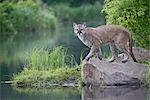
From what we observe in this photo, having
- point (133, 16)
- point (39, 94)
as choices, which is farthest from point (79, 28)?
point (133, 16)

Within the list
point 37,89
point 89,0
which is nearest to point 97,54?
point 37,89

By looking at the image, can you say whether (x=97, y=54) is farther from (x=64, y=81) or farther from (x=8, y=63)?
(x=8, y=63)

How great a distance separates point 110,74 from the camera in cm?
1795

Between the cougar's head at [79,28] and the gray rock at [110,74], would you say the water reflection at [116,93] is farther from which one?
the cougar's head at [79,28]

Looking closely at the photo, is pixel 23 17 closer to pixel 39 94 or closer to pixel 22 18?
pixel 22 18

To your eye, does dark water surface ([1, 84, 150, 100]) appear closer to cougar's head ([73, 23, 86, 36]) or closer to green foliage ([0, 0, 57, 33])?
cougar's head ([73, 23, 86, 36])

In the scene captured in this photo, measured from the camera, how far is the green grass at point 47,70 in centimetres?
1908

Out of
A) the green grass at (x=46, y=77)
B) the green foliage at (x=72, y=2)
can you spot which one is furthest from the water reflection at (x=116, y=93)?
the green foliage at (x=72, y=2)

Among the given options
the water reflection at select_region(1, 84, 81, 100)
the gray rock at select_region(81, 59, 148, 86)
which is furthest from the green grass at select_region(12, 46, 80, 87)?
the gray rock at select_region(81, 59, 148, 86)

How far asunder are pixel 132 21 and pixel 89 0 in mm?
52995

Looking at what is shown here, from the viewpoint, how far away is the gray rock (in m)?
17.9

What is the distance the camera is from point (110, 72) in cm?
1797

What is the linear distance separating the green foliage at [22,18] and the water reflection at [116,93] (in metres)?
31.3

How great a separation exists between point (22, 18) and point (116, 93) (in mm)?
33552
